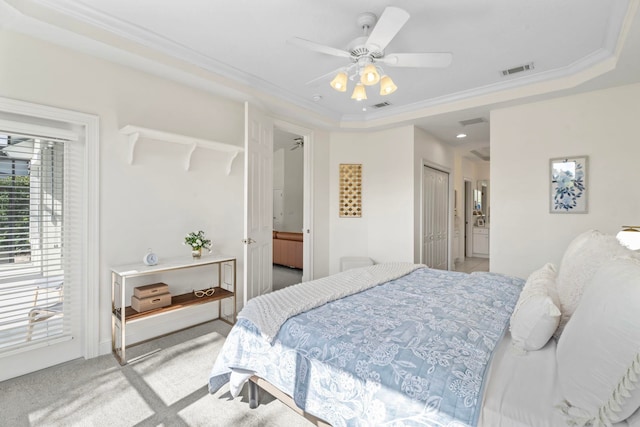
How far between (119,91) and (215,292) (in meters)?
2.07

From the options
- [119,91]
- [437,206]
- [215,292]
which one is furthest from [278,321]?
[437,206]

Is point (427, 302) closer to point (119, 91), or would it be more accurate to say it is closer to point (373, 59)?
point (373, 59)

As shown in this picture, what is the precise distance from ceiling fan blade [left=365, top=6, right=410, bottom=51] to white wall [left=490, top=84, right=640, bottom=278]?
2524 millimetres

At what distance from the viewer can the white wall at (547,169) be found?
3066 mm

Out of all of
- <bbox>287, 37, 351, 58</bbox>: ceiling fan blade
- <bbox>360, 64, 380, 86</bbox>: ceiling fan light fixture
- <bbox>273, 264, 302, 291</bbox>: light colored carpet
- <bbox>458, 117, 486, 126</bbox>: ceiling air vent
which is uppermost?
<bbox>458, 117, 486, 126</bbox>: ceiling air vent

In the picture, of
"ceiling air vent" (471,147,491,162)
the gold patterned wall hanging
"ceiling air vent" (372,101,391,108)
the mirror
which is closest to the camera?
"ceiling air vent" (372,101,391,108)

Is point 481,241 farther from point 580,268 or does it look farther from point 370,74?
point 370,74

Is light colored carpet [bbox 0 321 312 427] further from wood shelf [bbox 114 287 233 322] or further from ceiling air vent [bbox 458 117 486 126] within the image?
ceiling air vent [bbox 458 117 486 126]

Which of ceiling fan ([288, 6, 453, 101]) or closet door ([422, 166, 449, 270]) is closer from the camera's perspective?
ceiling fan ([288, 6, 453, 101])

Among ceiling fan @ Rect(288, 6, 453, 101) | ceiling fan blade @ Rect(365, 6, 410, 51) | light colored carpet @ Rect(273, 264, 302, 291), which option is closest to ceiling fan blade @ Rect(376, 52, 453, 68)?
ceiling fan @ Rect(288, 6, 453, 101)

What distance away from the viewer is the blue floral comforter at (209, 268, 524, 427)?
3.67 feet

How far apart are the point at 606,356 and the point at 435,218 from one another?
178 inches

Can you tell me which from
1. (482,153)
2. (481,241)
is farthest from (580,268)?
(481,241)

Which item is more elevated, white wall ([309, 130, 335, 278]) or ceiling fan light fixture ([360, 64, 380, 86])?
ceiling fan light fixture ([360, 64, 380, 86])
